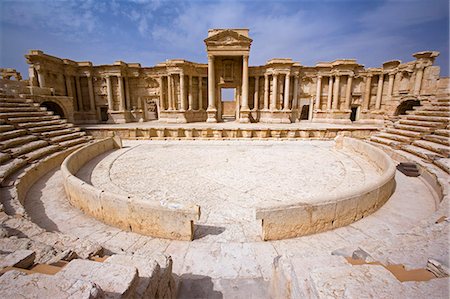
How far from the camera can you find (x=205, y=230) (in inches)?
162

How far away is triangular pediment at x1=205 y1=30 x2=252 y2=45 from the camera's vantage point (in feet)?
57.8

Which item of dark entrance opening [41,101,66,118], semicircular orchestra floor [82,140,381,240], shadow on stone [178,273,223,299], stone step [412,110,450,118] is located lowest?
shadow on stone [178,273,223,299]

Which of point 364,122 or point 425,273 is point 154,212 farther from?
point 364,122

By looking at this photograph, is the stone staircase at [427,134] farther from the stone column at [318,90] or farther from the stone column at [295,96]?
the stone column at [295,96]

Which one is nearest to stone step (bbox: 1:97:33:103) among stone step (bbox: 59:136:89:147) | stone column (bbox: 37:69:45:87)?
stone step (bbox: 59:136:89:147)

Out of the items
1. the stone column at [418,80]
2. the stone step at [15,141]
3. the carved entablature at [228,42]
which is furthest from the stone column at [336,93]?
the stone step at [15,141]

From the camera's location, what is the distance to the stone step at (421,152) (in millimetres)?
7430

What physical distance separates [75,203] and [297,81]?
68.0 ft

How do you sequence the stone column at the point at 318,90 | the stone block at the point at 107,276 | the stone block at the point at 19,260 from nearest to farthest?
the stone block at the point at 107,276, the stone block at the point at 19,260, the stone column at the point at 318,90

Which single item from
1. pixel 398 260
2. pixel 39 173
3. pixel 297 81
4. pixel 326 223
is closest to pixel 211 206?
Answer: pixel 326 223

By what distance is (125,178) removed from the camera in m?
6.96

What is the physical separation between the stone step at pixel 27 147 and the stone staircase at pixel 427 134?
46.8 ft

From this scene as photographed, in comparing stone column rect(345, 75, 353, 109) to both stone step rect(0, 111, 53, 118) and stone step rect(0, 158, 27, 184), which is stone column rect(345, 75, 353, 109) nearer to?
stone step rect(0, 158, 27, 184)

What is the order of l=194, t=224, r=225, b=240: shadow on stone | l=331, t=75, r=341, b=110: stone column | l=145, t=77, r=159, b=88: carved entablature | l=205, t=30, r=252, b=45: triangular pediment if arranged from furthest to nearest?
1. l=145, t=77, r=159, b=88: carved entablature
2. l=331, t=75, r=341, b=110: stone column
3. l=205, t=30, r=252, b=45: triangular pediment
4. l=194, t=224, r=225, b=240: shadow on stone
